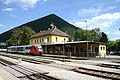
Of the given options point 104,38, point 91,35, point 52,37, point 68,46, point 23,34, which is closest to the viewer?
point 68,46

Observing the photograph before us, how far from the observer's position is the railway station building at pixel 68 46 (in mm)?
37438

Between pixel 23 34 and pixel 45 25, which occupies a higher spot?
pixel 45 25

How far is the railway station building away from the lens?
37.4 metres

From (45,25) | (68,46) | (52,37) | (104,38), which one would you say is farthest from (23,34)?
(45,25)

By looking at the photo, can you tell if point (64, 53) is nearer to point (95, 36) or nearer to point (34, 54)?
point (34, 54)

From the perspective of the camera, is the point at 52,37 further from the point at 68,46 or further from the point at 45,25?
the point at 45,25

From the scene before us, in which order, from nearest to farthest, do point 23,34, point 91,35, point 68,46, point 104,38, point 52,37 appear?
point 68,46 → point 52,37 → point 104,38 → point 23,34 → point 91,35

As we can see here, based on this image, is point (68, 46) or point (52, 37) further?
point (52, 37)

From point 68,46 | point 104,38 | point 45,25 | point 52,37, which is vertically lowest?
point 68,46

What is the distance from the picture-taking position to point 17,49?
57.9 m

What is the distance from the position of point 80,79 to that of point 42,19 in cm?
17589

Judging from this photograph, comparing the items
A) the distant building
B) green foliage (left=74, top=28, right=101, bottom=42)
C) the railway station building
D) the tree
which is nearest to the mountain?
green foliage (left=74, top=28, right=101, bottom=42)

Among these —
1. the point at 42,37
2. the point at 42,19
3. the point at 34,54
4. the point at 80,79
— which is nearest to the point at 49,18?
the point at 42,19

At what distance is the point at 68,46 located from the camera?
137 ft
